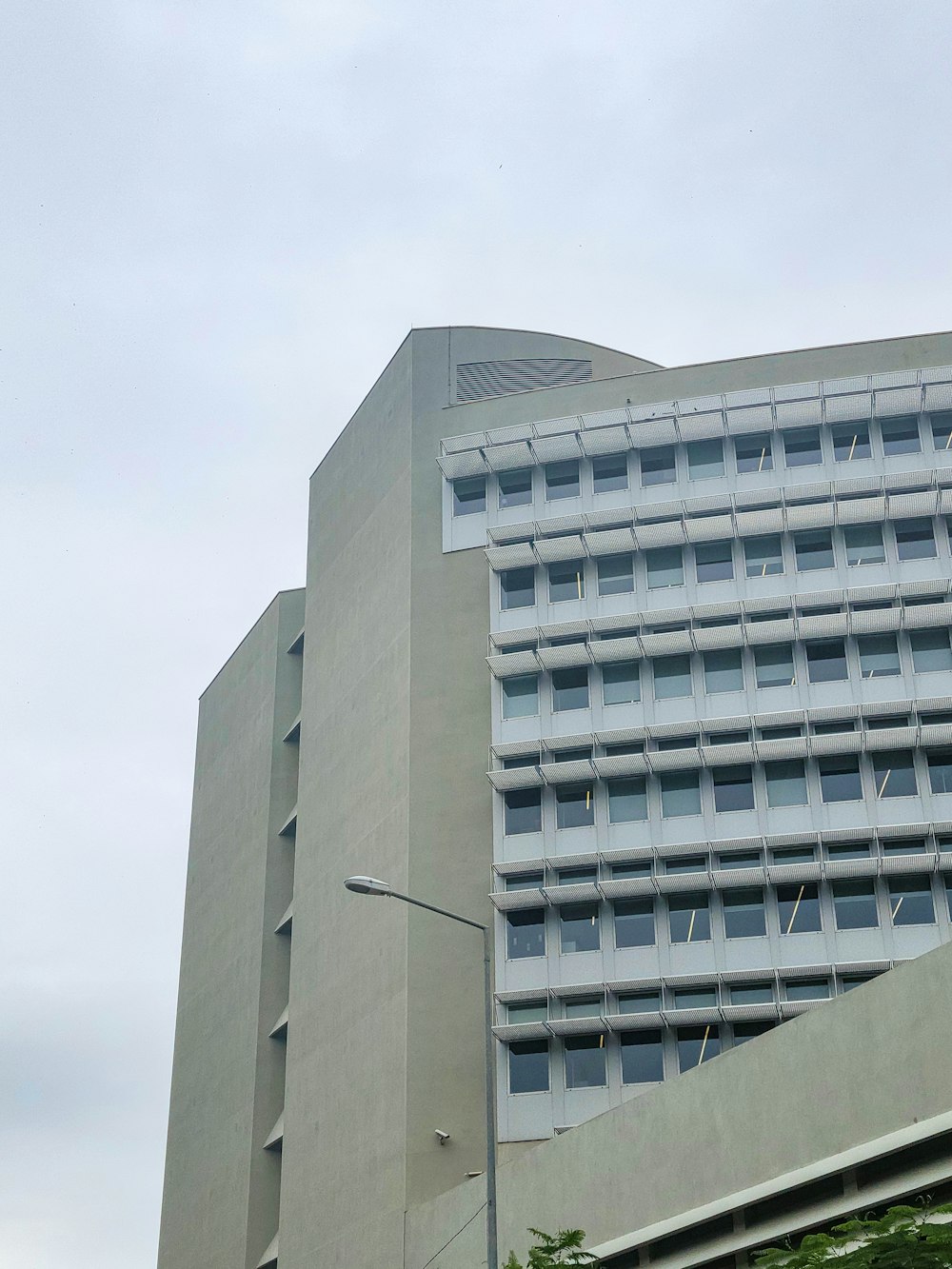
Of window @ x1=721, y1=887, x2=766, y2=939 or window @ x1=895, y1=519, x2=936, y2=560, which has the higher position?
window @ x1=895, y1=519, x2=936, y2=560

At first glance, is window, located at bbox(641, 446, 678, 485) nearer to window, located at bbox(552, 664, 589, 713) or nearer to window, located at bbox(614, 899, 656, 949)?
window, located at bbox(552, 664, 589, 713)

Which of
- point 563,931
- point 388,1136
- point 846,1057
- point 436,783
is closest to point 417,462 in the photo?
point 436,783

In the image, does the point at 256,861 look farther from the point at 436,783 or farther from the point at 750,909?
the point at 750,909

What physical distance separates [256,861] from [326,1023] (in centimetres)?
1681

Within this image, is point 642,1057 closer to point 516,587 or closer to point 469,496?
point 516,587

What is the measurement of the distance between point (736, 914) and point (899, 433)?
707 inches

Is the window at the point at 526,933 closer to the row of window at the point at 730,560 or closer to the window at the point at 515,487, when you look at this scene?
the row of window at the point at 730,560

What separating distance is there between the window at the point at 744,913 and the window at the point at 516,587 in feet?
42.3

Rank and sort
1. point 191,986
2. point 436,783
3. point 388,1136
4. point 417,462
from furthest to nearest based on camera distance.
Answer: point 191,986 → point 417,462 → point 436,783 → point 388,1136

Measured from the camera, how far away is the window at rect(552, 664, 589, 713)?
55500 millimetres

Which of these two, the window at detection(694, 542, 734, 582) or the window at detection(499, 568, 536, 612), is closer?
the window at detection(694, 542, 734, 582)

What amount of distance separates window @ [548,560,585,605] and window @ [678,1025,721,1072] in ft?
51.0

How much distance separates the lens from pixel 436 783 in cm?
5631

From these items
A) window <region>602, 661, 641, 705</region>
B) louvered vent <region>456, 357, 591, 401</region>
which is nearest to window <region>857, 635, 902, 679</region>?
window <region>602, 661, 641, 705</region>
